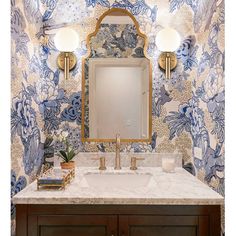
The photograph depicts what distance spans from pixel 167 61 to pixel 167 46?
0.11 meters

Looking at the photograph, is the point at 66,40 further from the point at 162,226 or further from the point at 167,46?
the point at 162,226

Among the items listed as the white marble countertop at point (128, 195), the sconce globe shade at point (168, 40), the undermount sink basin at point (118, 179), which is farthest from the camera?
the sconce globe shade at point (168, 40)

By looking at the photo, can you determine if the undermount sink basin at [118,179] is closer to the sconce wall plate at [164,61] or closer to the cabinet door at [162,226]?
the cabinet door at [162,226]

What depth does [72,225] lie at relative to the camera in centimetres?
149

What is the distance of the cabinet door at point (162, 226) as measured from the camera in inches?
57.9

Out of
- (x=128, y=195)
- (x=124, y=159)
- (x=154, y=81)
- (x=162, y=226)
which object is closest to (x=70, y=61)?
(x=154, y=81)

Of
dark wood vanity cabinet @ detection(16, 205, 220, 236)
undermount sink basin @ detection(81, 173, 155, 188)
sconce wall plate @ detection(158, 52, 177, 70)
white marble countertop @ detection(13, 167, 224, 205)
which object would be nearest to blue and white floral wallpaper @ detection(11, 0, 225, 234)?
sconce wall plate @ detection(158, 52, 177, 70)

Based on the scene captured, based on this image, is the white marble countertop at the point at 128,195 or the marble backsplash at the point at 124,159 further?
the marble backsplash at the point at 124,159

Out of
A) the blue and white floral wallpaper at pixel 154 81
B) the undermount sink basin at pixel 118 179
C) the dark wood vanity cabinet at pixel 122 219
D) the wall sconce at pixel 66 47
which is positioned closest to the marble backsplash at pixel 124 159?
the blue and white floral wallpaper at pixel 154 81

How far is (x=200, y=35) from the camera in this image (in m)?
1.95

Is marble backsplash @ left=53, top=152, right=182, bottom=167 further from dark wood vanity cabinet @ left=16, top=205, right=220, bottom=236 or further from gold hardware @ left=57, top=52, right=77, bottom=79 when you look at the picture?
dark wood vanity cabinet @ left=16, top=205, right=220, bottom=236

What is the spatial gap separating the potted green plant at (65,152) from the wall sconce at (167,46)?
885 millimetres

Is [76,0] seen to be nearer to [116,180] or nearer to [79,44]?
[79,44]
